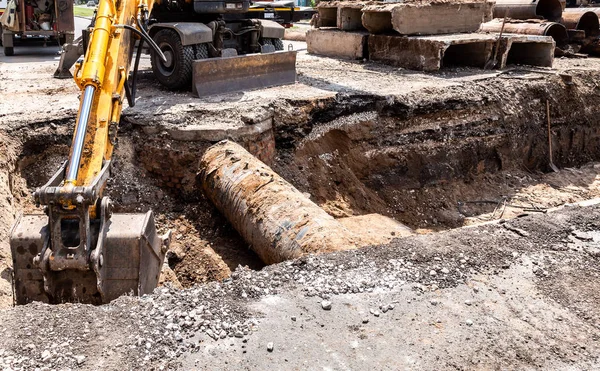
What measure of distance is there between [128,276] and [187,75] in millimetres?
4590

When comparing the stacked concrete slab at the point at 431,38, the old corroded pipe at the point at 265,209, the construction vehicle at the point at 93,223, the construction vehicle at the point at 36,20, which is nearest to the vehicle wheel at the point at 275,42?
the stacked concrete slab at the point at 431,38

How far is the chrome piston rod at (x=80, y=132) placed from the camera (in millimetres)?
3957

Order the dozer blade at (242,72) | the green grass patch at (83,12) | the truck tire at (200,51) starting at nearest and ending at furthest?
the dozer blade at (242,72) → the truck tire at (200,51) → the green grass patch at (83,12)

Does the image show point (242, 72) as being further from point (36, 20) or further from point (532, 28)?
point (36, 20)

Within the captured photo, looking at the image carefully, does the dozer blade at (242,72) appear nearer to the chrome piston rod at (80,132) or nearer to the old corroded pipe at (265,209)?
the old corroded pipe at (265,209)

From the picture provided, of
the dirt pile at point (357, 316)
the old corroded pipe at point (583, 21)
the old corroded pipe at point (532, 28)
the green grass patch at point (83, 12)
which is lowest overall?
the dirt pile at point (357, 316)

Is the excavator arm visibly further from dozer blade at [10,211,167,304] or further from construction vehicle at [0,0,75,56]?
construction vehicle at [0,0,75,56]

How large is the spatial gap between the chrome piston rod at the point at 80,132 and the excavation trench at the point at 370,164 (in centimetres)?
177

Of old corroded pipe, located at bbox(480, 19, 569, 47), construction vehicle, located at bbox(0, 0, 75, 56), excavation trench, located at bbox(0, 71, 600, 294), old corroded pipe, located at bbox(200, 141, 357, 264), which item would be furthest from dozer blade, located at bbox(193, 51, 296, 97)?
construction vehicle, located at bbox(0, 0, 75, 56)

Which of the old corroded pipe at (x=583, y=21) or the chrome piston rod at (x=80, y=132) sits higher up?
the old corroded pipe at (x=583, y=21)

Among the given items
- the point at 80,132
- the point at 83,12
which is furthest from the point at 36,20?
the point at 83,12

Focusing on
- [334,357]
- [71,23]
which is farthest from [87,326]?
[71,23]

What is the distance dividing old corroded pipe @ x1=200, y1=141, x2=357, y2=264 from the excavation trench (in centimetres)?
33

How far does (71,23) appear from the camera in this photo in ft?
43.8
